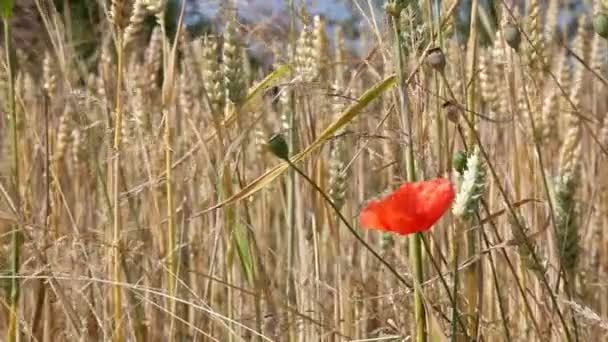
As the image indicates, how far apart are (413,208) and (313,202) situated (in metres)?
0.42

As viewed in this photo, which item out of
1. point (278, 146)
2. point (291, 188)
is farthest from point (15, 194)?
point (278, 146)

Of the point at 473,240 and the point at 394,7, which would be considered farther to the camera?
the point at 473,240

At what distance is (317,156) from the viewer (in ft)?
2.91

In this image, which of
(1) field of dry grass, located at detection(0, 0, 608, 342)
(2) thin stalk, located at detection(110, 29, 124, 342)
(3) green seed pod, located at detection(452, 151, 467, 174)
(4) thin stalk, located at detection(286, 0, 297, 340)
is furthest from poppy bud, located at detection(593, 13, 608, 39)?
(2) thin stalk, located at detection(110, 29, 124, 342)

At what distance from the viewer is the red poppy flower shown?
46cm

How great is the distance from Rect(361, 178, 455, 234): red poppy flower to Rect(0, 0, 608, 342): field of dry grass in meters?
0.03

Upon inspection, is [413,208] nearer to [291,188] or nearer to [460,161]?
[460,161]

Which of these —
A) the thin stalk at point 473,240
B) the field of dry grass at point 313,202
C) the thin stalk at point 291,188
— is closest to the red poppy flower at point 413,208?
the field of dry grass at point 313,202

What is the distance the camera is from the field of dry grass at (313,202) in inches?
24.7

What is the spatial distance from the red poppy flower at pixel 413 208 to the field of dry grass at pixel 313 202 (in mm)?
30

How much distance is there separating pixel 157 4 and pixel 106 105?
0.35 ft

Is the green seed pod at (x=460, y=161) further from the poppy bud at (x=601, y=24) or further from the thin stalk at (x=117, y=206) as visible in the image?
the thin stalk at (x=117, y=206)

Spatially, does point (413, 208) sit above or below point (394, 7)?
below

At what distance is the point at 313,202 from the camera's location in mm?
883
